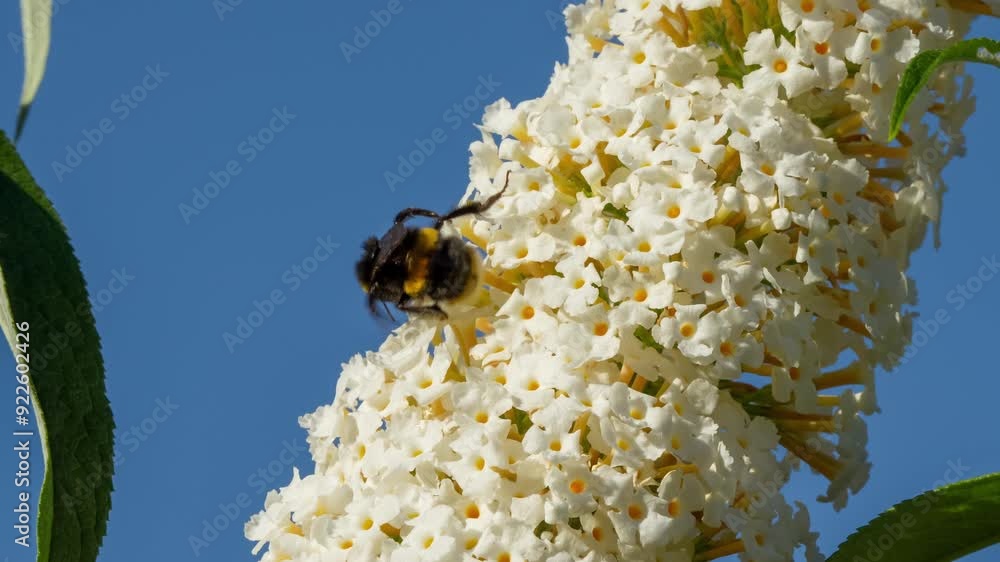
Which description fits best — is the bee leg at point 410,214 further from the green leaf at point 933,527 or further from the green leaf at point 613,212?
the green leaf at point 933,527

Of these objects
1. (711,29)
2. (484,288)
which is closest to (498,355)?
(484,288)

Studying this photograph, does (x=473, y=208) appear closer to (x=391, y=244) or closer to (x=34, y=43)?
(x=391, y=244)

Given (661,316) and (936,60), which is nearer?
(936,60)

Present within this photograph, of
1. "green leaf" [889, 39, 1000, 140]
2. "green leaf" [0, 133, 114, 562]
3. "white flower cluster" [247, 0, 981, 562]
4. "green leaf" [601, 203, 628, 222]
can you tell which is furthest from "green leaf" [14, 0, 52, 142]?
"green leaf" [601, 203, 628, 222]

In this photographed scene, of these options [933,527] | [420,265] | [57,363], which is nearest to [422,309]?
[420,265]

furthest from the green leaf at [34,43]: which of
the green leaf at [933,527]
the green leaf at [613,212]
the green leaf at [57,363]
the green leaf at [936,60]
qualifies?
the green leaf at [933,527]

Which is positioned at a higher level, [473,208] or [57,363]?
[473,208]

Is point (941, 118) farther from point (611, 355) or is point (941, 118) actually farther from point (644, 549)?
point (644, 549)
